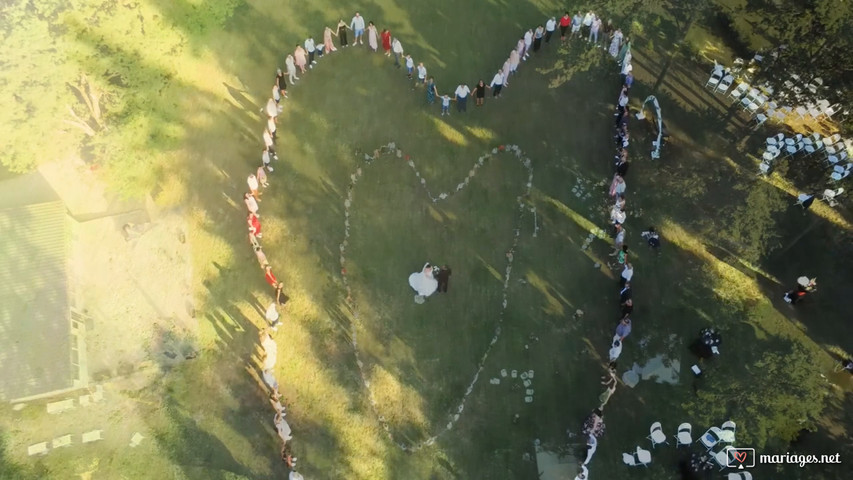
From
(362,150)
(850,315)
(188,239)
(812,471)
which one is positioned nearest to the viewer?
(812,471)

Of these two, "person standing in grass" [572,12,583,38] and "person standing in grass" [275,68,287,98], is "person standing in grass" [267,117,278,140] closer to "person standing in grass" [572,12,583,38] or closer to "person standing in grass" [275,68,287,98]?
"person standing in grass" [275,68,287,98]

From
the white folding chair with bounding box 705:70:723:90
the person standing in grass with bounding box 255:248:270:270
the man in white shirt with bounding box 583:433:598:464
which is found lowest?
the person standing in grass with bounding box 255:248:270:270

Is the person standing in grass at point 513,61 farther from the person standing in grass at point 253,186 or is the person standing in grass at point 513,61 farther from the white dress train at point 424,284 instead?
the person standing in grass at point 253,186

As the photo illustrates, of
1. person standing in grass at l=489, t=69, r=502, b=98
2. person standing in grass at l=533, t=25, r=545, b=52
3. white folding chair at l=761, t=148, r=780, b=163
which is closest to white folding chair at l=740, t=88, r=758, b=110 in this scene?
white folding chair at l=761, t=148, r=780, b=163

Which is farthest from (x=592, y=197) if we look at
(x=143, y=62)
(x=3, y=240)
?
(x=3, y=240)

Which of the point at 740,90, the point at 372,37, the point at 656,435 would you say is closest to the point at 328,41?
the point at 372,37

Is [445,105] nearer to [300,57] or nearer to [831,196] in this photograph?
[300,57]

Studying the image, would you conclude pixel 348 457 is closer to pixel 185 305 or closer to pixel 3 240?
pixel 185 305
